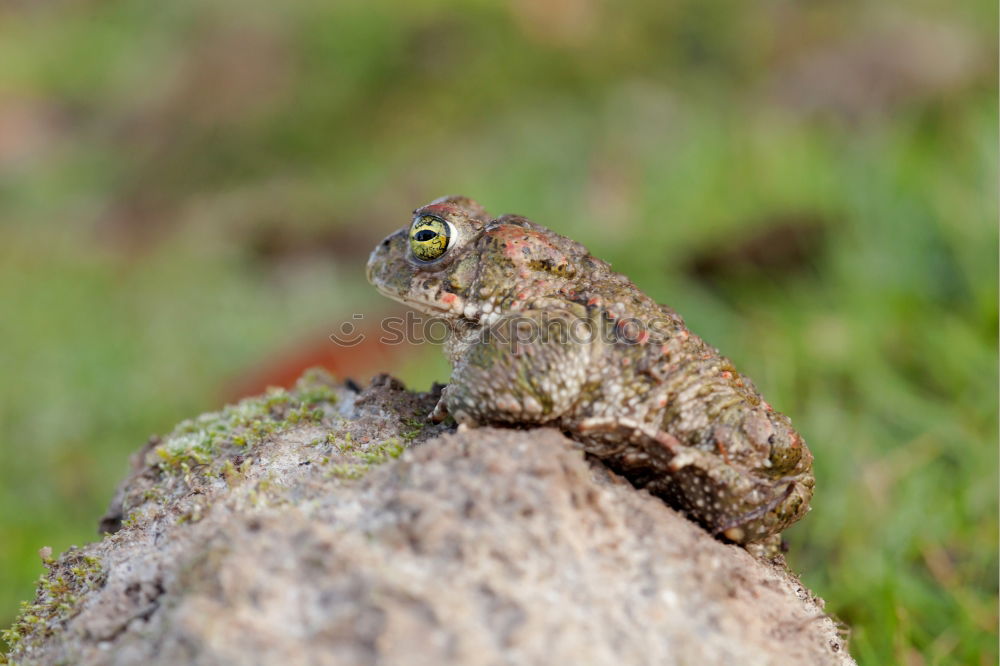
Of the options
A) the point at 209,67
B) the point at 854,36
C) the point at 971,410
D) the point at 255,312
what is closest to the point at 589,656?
the point at 971,410

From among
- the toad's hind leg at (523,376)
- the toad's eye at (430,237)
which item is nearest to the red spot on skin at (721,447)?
the toad's hind leg at (523,376)

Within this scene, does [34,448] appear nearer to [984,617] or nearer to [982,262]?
[984,617]

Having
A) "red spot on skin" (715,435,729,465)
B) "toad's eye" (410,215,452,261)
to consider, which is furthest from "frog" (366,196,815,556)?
"toad's eye" (410,215,452,261)

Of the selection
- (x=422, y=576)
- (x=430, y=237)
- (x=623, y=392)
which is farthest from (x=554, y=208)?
(x=422, y=576)

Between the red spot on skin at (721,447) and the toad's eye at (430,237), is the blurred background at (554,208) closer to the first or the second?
the red spot on skin at (721,447)

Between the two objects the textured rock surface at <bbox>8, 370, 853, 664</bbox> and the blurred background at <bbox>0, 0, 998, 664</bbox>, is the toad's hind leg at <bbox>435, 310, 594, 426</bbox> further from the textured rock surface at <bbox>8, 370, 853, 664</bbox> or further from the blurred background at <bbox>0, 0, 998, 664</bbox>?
the blurred background at <bbox>0, 0, 998, 664</bbox>

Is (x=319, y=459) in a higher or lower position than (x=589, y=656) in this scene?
higher
